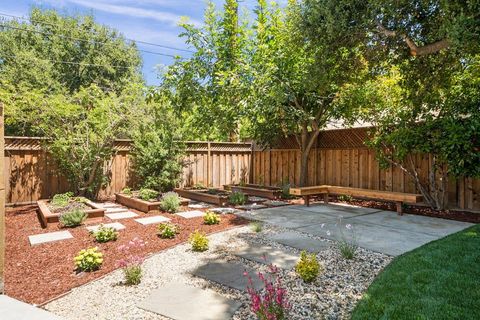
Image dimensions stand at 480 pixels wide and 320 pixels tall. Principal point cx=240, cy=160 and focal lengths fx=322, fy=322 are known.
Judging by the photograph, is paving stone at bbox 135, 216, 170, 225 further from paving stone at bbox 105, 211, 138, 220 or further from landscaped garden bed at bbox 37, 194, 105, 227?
landscaped garden bed at bbox 37, 194, 105, 227

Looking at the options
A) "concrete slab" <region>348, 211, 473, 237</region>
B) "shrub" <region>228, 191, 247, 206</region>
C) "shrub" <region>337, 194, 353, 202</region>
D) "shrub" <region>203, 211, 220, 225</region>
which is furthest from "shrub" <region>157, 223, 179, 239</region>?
"shrub" <region>337, 194, 353, 202</region>

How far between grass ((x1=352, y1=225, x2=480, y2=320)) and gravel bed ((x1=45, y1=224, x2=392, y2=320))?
182 mm

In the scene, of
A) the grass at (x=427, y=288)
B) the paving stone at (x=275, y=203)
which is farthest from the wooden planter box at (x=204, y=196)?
the grass at (x=427, y=288)

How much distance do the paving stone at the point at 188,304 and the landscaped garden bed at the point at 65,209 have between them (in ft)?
12.6

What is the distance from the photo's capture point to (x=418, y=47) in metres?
5.32

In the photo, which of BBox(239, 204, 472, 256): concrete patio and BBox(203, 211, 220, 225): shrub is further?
BBox(203, 211, 220, 225): shrub

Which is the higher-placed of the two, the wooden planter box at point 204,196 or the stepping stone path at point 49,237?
the wooden planter box at point 204,196

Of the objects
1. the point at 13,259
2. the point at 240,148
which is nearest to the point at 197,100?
the point at 240,148

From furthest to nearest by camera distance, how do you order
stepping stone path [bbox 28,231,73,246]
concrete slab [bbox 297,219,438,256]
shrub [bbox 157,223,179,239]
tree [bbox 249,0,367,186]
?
tree [bbox 249,0,367,186]
shrub [bbox 157,223,179,239]
stepping stone path [bbox 28,231,73,246]
concrete slab [bbox 297,219,438,256]

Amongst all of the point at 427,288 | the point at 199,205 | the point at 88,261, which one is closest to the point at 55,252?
the point at 88,261

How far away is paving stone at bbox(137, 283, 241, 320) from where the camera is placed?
269 centimetres

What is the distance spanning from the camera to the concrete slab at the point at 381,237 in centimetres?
455

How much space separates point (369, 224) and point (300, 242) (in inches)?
79.8

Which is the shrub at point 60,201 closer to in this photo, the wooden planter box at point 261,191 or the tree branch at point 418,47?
the wooden planter box at point 261,191
